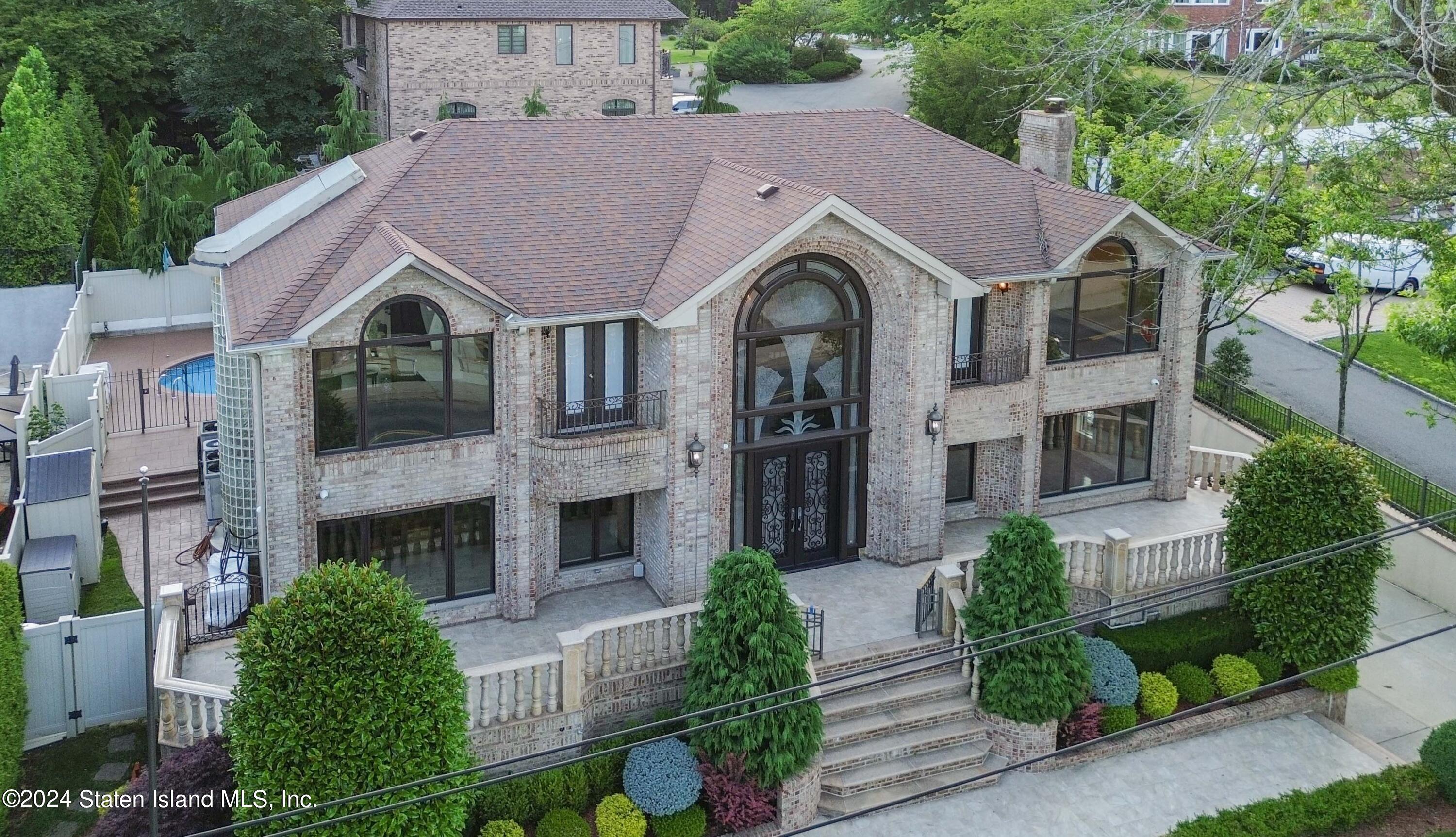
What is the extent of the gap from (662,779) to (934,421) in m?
8.86

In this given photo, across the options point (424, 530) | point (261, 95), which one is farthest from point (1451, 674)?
point (261, 95)

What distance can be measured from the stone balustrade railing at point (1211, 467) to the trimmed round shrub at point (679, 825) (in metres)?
14.8

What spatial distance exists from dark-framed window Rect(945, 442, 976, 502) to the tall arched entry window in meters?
2.68

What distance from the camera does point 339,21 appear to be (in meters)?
62.7

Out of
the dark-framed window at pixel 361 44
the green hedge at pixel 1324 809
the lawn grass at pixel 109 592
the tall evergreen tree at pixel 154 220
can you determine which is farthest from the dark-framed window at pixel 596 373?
the dark-framed window at pixel 361 44

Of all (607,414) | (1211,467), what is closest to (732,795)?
(607,414)

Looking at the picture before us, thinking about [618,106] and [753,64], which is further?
[753,64]

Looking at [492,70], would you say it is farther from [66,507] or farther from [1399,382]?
[1399,382]

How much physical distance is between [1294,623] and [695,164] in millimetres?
13597

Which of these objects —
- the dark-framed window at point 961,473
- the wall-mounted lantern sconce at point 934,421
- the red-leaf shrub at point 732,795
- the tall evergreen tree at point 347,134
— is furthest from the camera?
the tall evergreen tree at point 347,134

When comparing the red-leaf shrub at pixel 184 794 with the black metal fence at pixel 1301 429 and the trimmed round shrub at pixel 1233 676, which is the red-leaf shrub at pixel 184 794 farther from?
the black metal fence at pixel 1301 429

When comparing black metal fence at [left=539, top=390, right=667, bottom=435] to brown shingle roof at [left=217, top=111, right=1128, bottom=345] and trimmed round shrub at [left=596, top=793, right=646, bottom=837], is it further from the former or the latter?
trimmed round shrub at [left=596, top=793, right=646, bottom=837]

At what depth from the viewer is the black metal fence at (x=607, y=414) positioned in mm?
23797

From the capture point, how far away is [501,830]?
19078 millimetres
